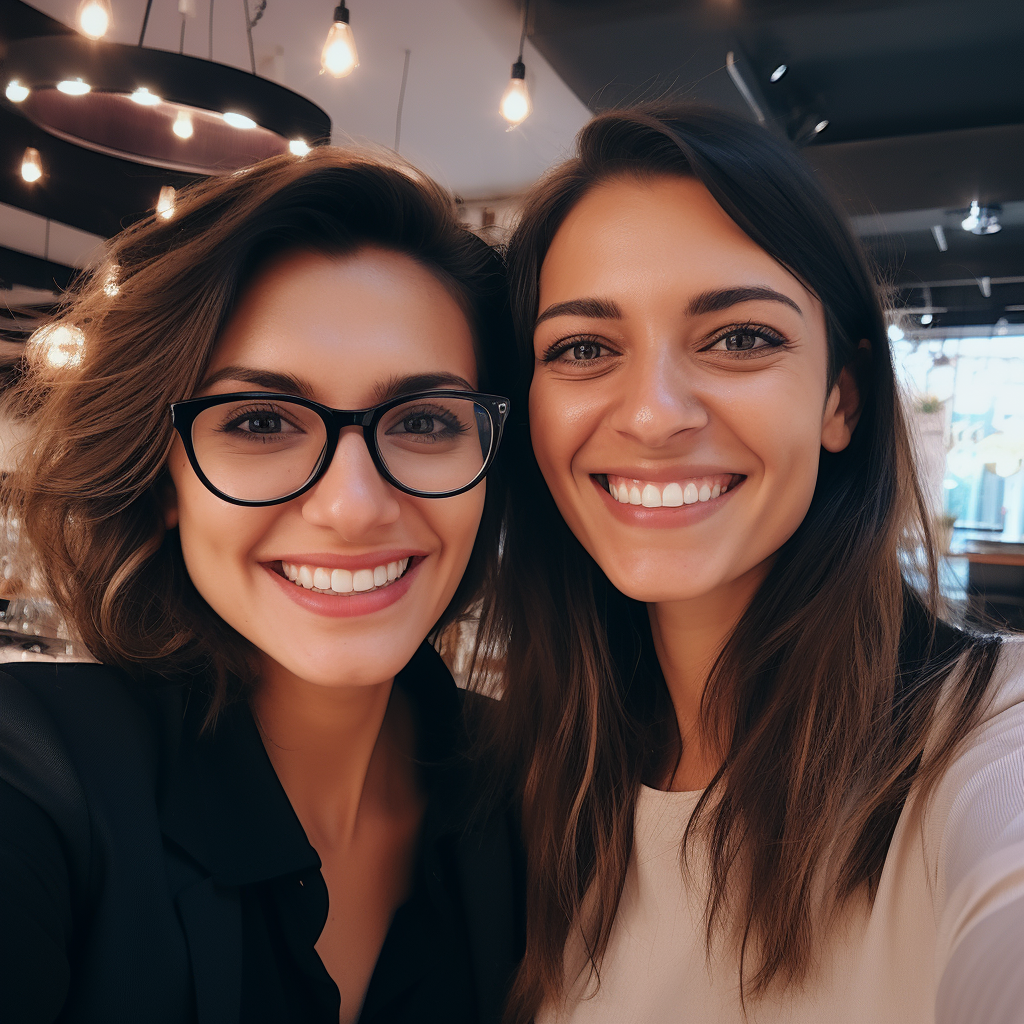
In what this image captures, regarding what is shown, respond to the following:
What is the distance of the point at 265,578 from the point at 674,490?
562 mm

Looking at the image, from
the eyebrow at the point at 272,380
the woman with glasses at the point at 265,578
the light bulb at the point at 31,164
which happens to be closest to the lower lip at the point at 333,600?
the woman with glasses at the point at 265,578

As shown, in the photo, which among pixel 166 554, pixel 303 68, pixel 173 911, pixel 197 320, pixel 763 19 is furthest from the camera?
pixel 303 68

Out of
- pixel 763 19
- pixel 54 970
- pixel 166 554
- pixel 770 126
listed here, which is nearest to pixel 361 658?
pixel 166 554

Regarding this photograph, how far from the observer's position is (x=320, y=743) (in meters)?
1.38

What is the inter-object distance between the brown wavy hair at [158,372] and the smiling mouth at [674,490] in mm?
299

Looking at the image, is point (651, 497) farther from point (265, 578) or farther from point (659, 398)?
point (265, 578)

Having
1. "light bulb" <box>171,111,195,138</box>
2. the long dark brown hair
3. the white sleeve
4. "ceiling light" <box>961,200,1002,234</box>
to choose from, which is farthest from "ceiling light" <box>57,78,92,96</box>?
"ceiling light" <box>961,200,1002,234</box>

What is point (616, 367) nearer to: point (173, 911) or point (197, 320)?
point (197, 320)

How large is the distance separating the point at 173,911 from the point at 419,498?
582 mm

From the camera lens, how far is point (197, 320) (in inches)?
46.6

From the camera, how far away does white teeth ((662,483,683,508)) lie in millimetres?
1228

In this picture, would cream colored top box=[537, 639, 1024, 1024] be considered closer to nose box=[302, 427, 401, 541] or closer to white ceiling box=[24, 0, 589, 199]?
nose box=[302, 427, 401, 541]

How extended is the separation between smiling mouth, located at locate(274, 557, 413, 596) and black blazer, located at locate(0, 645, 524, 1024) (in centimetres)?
→ 24

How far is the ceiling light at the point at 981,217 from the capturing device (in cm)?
461
